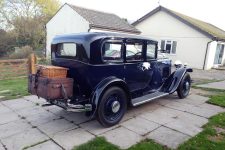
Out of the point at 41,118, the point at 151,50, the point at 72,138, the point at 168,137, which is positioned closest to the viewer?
the point at 72,138

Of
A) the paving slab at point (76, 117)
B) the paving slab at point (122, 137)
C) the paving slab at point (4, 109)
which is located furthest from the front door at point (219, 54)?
the paving slab at point (4, 109)

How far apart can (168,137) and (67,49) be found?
291 centimetres

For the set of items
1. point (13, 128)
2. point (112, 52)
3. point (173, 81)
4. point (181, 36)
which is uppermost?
point (181, 36)

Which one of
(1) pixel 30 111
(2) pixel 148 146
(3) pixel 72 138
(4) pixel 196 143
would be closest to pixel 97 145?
(3) pixel 72 138

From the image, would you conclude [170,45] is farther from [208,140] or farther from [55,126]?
[55,126]

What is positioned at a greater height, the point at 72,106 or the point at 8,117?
the point at 72,106

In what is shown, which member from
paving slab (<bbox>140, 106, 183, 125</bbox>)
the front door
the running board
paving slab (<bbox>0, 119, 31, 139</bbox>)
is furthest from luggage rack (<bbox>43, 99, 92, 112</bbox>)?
the front door

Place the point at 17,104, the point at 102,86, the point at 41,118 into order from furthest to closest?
the point at 17,104
the point at 41,118
the point at 102,86

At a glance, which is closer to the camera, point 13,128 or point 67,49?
point 13,128

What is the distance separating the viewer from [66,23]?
18.3m

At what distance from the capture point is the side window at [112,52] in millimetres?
4434

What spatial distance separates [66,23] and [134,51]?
14527 millimetres

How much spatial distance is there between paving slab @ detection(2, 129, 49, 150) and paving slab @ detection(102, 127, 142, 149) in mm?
1234

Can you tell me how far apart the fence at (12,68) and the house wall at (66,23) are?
22.0 ft
